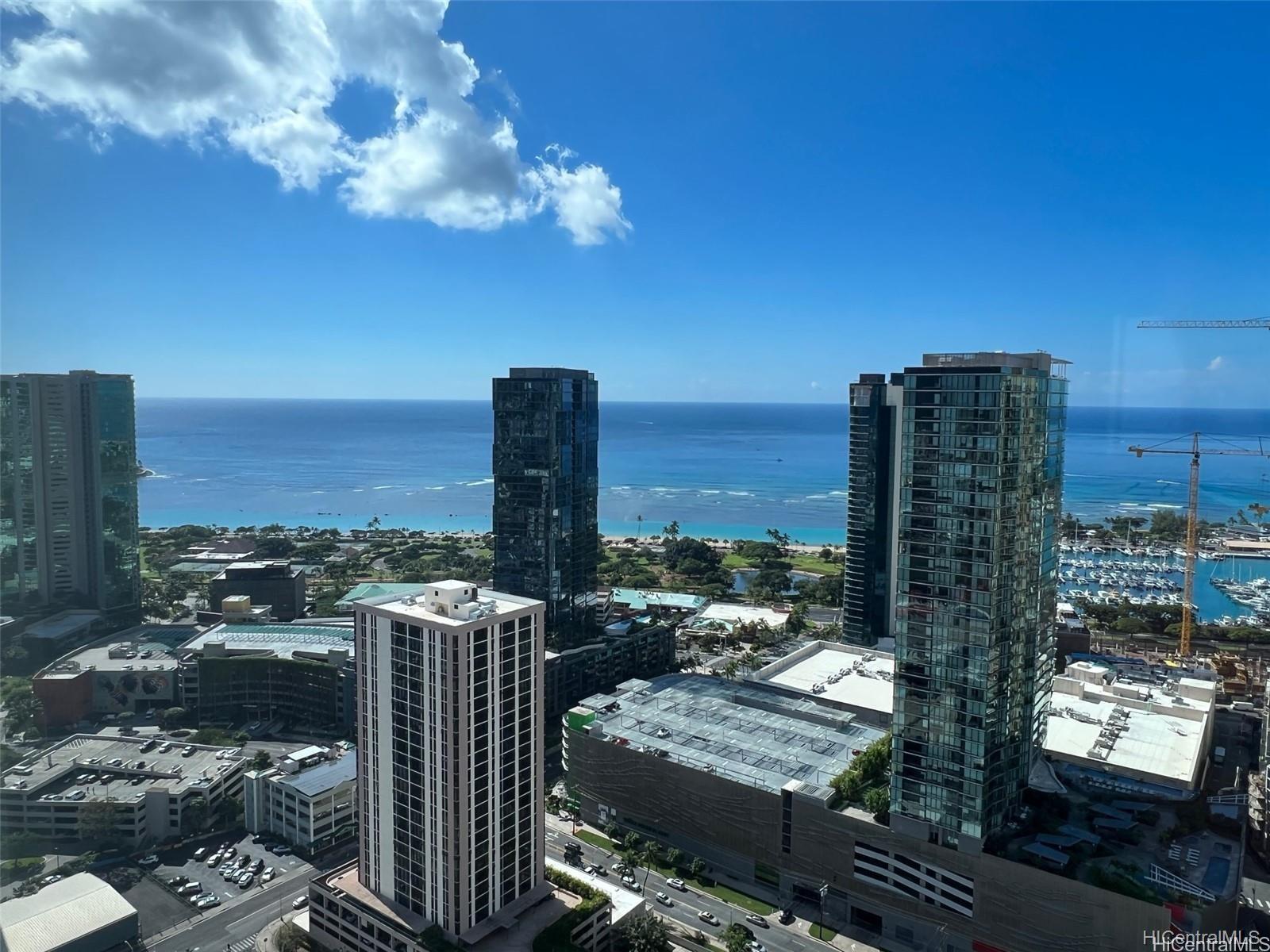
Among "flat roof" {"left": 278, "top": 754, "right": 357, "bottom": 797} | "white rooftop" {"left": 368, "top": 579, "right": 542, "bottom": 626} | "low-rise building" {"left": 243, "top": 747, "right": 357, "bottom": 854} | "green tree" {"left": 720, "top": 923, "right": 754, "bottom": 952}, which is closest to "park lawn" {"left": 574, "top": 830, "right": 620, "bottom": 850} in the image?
"green tree" {"left": 720, "top": 923, "right": 754, "bottom": 952}

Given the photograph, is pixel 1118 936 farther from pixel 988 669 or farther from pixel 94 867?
pixel 94 867

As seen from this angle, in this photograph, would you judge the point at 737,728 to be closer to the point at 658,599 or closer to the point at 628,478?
the point at 658,599

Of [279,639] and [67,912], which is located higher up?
[279,639]

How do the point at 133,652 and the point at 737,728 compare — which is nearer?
the point at 737,728

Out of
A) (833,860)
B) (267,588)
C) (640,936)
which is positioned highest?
(267,588)

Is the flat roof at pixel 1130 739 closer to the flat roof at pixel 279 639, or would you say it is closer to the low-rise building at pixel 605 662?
the low-rise building at pixel 605 662

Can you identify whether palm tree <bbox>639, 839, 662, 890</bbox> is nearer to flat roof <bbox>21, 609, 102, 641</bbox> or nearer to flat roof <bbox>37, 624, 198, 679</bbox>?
flat roof <bbox>21, 609, 102, 641</bbox>

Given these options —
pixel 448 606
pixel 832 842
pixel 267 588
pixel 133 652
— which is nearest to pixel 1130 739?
pixel 832 842
